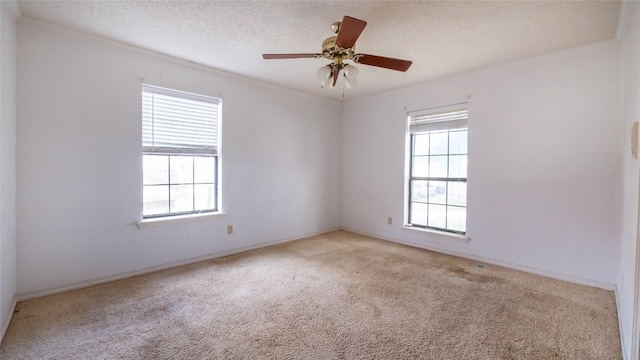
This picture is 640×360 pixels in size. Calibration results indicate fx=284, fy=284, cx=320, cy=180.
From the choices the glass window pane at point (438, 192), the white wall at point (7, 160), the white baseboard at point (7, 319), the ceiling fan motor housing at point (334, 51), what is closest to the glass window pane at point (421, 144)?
the glass window pane at point (438, 192)

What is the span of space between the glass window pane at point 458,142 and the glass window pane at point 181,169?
3.37 m

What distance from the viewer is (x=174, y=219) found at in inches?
127

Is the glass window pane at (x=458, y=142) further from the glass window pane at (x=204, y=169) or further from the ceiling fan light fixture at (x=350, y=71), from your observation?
the glass window pane at (x=204, y=169)

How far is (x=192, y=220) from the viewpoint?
3373mm

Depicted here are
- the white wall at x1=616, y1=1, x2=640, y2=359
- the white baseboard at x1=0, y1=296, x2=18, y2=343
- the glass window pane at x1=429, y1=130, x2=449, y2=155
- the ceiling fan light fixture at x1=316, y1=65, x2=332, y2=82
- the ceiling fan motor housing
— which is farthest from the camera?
the glass window pane at x1=429, y1=130, x2=449, y2=155

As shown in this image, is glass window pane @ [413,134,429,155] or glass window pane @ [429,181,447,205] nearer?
glass window pane @ [429,181,447,205]

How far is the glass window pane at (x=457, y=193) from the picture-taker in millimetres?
3707

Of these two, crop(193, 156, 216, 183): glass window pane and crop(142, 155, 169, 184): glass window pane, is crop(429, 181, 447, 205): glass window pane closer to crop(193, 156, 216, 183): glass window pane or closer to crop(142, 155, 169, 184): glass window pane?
crop(193, 156, 216, 183): glass window pane

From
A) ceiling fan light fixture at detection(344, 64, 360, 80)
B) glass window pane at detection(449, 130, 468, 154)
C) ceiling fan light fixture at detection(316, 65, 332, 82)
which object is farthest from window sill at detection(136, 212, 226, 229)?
glass window pane at detection(449, 130, 468, 154)

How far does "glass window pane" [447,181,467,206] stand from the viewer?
3.71 metres

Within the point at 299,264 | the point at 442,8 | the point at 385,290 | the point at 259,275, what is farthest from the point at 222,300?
the point at 442,8

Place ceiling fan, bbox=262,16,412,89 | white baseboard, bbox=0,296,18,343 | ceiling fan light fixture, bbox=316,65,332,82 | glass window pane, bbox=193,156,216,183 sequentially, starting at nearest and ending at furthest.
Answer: white baseboard, bbox=0,296,18,343 < ceiling fan, bbox=262,16,412,89 < ceiling fan light fixture, bbox=316,65,332,82 < glass window pane, bbox=193,156,216,183

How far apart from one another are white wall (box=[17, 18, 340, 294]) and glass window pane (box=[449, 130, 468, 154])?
2603mm

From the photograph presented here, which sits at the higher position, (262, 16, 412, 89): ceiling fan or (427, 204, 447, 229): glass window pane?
(262, 16, 412, 89): ceiling fan
